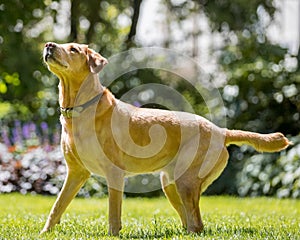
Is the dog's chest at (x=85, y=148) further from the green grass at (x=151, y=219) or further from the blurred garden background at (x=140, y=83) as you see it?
the blurred garden background at (x=140, y=83)

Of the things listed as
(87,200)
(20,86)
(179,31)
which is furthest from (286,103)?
(179,31)

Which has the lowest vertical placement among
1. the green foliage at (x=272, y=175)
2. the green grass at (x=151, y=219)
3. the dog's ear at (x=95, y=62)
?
the green foliage at (x=272, y=175)

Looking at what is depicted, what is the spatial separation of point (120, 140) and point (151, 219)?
5.29 ft

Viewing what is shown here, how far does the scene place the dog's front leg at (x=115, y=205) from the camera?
4859 millimetres

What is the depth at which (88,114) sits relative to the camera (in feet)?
16.3

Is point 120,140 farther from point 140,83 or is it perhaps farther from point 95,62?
point 140,83

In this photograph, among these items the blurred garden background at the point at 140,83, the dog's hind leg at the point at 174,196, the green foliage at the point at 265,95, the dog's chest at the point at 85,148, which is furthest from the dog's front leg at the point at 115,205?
the green foliage at the point at 265,95

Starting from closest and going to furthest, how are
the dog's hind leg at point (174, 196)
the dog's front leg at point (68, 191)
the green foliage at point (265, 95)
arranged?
1. the dog's front leg at point (68, 191)
2. the dog's hind leg at point (174, 196)
3. the green foliage at point (265, 95)

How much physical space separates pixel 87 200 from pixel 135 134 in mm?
4063

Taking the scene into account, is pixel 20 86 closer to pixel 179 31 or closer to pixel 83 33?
pixel 83 33

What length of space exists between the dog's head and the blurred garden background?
246cm

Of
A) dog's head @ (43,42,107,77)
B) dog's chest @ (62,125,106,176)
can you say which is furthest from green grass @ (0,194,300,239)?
dog's head @ (43,42,107,77)

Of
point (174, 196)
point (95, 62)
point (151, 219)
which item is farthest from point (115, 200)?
point (151, 219)

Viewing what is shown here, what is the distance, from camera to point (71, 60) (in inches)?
195
